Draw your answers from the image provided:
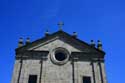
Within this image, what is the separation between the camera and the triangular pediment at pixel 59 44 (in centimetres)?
2814

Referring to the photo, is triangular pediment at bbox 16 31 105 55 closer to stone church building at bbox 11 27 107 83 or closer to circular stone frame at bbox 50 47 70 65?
stone church building at bbox 11 27 107 83

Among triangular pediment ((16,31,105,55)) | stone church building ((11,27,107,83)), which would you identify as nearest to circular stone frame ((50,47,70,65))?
stone church building ((11,27,107,83))

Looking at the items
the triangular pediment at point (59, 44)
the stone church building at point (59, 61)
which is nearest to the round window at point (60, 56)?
the stone church building at point (59, 61)

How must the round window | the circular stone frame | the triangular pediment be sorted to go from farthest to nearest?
the triangular pediment < the round window < the circular stone frame

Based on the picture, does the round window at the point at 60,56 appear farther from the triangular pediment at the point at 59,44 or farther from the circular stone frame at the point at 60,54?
the triangular pediment at the point at 59,44

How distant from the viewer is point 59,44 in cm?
2870

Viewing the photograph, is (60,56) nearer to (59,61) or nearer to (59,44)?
(59,61)

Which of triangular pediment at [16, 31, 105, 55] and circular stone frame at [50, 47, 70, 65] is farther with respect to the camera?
triangular pediment at [16, 31, 105, 55]

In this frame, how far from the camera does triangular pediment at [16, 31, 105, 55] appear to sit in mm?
28136

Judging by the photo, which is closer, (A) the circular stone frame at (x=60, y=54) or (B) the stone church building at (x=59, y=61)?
(B) the stone church building at (x=59, y=61)

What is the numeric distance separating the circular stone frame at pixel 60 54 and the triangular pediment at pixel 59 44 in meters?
0.62

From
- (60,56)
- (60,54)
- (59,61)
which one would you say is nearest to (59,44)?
(60,54)

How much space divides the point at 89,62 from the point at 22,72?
856 cm

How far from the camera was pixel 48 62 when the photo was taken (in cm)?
2708
